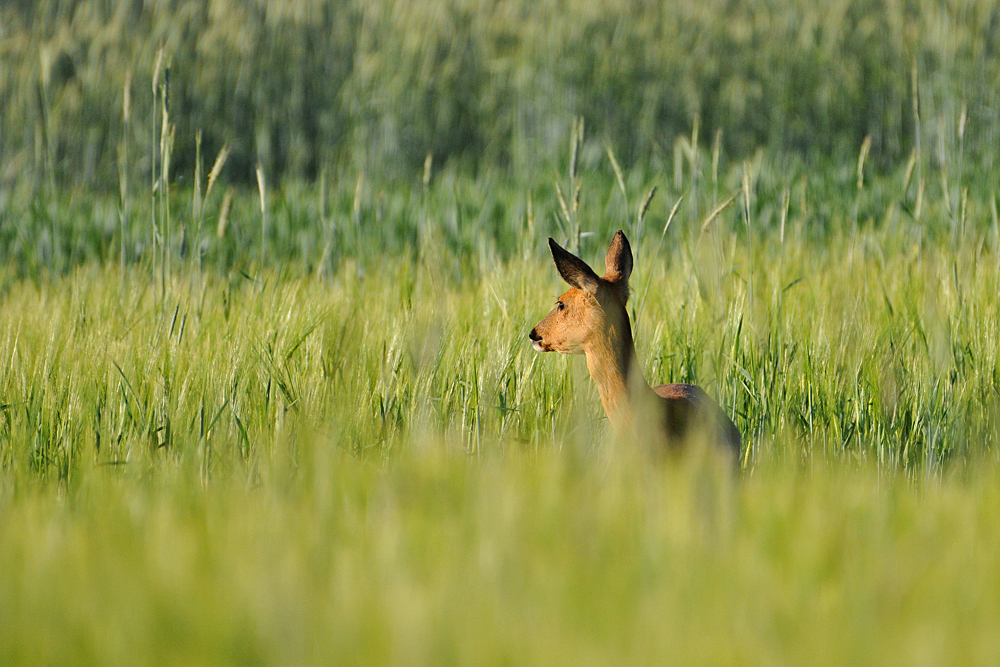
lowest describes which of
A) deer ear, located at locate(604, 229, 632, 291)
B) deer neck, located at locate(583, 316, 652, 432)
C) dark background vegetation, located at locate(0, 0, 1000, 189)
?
deer neck, located at locate(583, 316, 652, 432)

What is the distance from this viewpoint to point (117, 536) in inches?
52.8

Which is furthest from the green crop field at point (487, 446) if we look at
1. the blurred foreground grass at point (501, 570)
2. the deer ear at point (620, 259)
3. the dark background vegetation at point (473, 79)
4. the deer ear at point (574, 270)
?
the dark background vegetation at point (473, 79)

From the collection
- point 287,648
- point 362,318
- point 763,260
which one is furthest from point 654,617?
point 763,260

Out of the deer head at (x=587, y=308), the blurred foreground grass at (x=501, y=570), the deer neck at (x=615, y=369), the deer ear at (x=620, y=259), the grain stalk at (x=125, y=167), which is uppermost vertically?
the grain stalk at (x=125, y=167)

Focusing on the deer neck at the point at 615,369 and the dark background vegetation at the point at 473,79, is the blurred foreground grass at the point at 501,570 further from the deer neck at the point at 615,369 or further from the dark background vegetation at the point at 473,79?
the dark background vegetation at the point at 473,79

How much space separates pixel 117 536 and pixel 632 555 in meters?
0.71

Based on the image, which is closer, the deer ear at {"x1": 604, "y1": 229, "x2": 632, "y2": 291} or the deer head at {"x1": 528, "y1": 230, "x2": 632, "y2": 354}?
the deer head at {"x1": 528, "y1": 230, "x2": 632, "y2": 354}

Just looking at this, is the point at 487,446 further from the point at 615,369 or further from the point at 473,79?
the point at 473,79

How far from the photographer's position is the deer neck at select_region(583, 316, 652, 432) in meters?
2.05

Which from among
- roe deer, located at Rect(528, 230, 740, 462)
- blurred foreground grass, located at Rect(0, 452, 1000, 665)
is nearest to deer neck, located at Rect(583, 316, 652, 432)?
roe deer, located at Rect(528, 230, 740, 462)

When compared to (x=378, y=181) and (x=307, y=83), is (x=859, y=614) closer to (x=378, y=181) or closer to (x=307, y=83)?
(x=378, y=181)

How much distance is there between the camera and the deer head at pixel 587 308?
207cm

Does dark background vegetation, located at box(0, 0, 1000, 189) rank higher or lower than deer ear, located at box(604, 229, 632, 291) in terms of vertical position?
higher

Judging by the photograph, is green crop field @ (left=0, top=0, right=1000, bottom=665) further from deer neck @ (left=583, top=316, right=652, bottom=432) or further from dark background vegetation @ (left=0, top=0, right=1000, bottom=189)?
dark background vegetation @ (left=0, top=0, right=1000, bottom=189)
